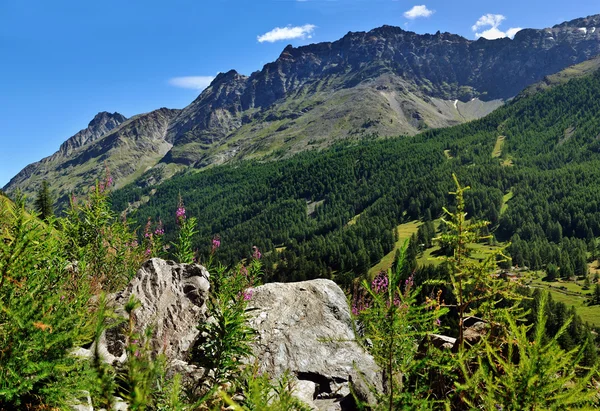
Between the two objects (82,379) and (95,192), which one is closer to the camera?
(82,379)

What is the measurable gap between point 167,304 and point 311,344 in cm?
499

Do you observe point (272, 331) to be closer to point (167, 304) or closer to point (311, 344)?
point (311, 344)

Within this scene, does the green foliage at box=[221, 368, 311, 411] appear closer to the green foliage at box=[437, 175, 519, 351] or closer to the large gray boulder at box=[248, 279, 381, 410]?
the large gray boulder at box=[248, 279, 381, 410]

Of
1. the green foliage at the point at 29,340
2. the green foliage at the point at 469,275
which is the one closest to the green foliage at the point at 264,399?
the green foliage at the point at 29,340

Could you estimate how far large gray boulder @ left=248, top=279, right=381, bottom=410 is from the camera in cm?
1029

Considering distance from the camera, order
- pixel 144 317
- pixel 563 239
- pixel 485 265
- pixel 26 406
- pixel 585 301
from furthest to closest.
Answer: pixel 563 239 → pixel 585 301 → pixel 144 317 → pixel 485 265 → pixel 26 406

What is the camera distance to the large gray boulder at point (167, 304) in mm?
10352

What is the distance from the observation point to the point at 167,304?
38.3ft

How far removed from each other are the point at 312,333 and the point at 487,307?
696cm

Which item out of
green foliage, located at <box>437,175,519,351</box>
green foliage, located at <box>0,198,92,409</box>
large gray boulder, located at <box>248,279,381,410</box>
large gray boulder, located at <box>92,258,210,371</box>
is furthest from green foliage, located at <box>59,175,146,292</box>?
green foliage, located at <box>437,175,519,351</box>

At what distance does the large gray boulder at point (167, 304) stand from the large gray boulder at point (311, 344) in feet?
6.47

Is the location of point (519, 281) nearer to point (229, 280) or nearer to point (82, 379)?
point (82, 379)

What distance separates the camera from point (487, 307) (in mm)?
6945

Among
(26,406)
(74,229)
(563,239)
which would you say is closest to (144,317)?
(74,229)
